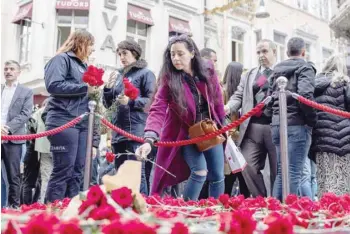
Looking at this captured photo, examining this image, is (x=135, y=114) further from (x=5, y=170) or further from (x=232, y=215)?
(x=232, y=215)

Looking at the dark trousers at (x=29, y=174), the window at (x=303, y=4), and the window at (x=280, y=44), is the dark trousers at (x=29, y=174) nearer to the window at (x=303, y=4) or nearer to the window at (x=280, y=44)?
the window at (x=280, y=44)

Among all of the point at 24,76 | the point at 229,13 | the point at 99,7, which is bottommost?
the point at 24,76

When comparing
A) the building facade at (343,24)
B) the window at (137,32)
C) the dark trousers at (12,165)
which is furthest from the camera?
the window at (137,32)

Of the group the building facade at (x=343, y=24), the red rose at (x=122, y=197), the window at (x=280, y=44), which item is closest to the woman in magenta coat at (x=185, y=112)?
the red rose at (x=122, y=197)

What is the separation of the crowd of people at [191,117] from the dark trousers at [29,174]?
116 cm

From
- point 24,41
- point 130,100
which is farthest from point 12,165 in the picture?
point 24,41

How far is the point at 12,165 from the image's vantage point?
17.4ft

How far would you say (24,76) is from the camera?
16.5 m

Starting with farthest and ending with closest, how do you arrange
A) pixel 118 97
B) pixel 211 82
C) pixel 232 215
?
pixel 118 97 → pixel 211 82 → pixel 232 215

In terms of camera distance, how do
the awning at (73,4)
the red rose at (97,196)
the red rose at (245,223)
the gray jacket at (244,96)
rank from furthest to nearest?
the awning at (73,4) < the gray jacket at (244,96) < the red rose at (97,196) < the red rose at (245,223)

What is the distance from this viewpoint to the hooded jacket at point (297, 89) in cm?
440

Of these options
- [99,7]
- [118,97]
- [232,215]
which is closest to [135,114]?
[118,97]

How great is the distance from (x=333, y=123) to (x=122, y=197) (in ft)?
11.2

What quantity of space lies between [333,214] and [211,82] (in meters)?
1.81
